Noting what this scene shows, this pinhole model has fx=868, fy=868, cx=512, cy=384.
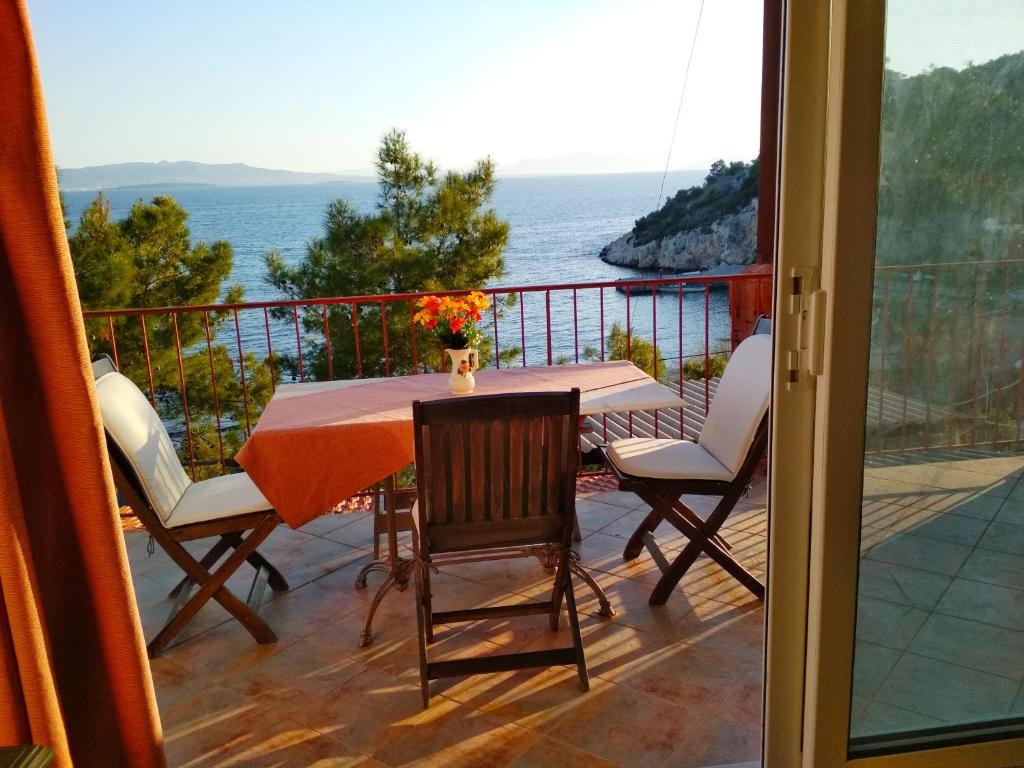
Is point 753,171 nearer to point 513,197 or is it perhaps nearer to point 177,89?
point 177,89

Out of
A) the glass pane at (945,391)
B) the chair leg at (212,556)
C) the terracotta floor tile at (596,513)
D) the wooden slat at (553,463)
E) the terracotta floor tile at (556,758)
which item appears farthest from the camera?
the terracotta floor tile at (596,513)

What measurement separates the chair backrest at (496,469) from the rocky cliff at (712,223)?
18.2 meters

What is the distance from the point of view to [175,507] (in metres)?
3.12

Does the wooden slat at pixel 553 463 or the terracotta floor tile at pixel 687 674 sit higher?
the wooden slat at pixel 553 463

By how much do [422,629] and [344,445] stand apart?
0.71 meters

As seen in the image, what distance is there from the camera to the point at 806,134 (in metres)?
1.62

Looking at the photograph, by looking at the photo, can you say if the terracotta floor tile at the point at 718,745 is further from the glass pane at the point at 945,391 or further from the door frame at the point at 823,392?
the glass pane at the point at 945,391

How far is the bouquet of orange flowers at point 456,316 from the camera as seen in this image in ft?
11.2

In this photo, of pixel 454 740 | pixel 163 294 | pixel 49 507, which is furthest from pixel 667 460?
pixel 163 294

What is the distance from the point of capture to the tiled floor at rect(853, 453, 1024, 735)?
1.75 m

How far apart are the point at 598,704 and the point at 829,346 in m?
1.47

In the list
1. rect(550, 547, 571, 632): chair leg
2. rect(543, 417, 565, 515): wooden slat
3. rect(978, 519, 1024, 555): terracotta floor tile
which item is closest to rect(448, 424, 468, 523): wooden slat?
rect(543, 417, 565, 515): wooden slat

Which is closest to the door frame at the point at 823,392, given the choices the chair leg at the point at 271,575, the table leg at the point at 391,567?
the table leg at the point at 391,567

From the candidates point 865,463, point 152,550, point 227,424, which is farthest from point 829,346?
point 227,424
